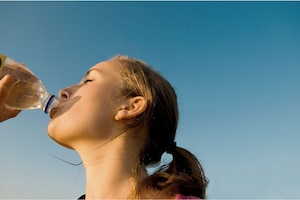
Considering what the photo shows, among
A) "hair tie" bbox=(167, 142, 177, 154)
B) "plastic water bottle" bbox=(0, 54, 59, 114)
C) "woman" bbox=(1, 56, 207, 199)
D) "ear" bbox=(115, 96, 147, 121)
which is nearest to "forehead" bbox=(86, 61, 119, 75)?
"woman" bbox=(1, 56, 207, 199)

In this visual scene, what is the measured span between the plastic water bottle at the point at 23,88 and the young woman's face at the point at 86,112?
38cm

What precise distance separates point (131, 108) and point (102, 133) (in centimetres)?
27

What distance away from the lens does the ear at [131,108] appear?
2.26 metres

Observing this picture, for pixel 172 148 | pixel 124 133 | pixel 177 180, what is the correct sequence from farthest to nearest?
pixel 172 148 < pixel 124 133 < pixel 177 180

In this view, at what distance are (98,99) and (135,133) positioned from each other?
0.32 meters

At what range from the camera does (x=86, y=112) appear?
219cm

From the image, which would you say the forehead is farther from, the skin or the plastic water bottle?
the plastic water bottle

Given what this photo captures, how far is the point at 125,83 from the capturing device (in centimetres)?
243

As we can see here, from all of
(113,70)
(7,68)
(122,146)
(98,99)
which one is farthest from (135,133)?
(7,68)

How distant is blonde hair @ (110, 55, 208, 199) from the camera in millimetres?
2170

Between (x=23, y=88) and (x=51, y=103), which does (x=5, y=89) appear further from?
Result: (x=23, y=88)

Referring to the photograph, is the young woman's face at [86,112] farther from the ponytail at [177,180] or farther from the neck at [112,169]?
the ponytail at [177,180]

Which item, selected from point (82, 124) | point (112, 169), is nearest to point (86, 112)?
point (82, 124)

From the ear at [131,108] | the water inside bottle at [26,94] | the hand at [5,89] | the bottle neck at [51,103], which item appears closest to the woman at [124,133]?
the ear at [131,108]
